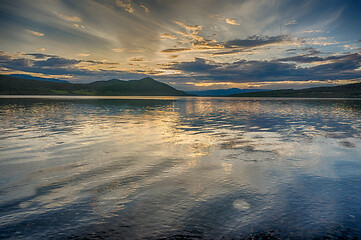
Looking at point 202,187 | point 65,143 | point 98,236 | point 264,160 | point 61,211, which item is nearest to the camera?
point 98,236

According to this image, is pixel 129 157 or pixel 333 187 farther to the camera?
pixel 129 157

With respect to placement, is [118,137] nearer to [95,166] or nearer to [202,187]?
[95,166]

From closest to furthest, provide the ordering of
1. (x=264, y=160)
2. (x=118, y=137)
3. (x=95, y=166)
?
(x=95, y=166)
(x=264, y=160)
(x=118, y=137)

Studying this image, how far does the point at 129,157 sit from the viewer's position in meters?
15.5

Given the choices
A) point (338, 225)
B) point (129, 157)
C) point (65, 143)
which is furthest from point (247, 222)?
point (65, 143)

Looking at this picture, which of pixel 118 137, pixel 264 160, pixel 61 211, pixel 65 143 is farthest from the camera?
pixel 118 137

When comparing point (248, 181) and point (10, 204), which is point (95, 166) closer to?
point (10, 204)

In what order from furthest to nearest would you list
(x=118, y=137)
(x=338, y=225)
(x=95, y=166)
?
(x=118, y=137)
(x=95, y=166)
(x=338, y=225)

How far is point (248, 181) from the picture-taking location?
11234 mm

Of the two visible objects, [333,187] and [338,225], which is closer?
[338,225]

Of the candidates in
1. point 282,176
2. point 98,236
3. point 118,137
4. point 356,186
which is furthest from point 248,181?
point 118,137

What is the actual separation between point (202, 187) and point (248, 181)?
2.51m

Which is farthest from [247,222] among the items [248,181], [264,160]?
[264,160]

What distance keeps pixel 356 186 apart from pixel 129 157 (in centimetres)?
1270
